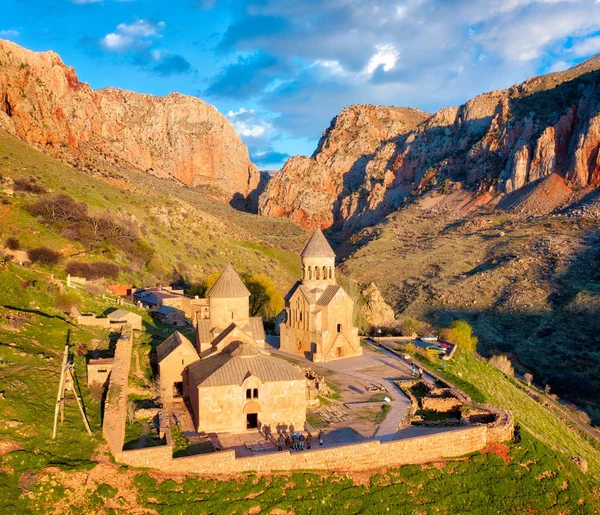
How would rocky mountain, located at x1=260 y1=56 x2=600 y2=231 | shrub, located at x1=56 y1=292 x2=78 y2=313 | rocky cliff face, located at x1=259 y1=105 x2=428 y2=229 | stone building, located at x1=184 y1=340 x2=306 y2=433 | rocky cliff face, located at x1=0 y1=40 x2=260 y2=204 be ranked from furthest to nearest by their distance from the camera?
rocky cliff face, located at x1=259 y1=105 x2=428 y2=229 < rocky mountain, located at x1=260 y1=56 x2=600 y2=231 < rocky cliff face, located at x1=0 y1=40 x2=260 y2=204 < shrub, located at x1=56 y1=292 x2=78 y2=313 < stone building, located at x1=184 y1=340 x2=306 y2=433

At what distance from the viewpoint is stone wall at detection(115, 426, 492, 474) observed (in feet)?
43.5

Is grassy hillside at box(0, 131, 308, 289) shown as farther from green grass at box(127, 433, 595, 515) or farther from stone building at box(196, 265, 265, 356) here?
green grass at box(127, 433, 595, 515)

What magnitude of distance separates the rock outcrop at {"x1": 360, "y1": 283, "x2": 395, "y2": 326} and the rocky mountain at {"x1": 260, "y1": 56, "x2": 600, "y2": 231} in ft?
155

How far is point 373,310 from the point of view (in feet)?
127

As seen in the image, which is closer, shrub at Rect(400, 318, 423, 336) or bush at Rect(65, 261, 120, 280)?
bush at Rect(65, 261, 120, 280)

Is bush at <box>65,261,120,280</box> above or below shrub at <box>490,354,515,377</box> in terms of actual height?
above

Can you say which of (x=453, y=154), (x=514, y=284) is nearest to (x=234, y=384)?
(x=514, y=284)

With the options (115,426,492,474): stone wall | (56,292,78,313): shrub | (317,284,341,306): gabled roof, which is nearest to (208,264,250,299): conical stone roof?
(56,292,78,313): shrub

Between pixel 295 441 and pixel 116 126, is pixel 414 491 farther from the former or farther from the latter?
pixel 116 126

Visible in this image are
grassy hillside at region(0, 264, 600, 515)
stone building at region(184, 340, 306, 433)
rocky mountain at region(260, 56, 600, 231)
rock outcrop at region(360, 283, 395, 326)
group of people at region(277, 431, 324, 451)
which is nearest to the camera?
grassy hillside at region(0, 264, 600, 515)

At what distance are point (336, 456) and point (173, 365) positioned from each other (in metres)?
7.47

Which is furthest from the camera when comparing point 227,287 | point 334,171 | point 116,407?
point 334,171

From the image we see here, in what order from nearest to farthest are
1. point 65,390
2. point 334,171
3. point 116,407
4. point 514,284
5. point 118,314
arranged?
point 116,407 → point 65,390 → point 118,314 → point 514,284 → point 334,171

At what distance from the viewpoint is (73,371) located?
16.3 metres
